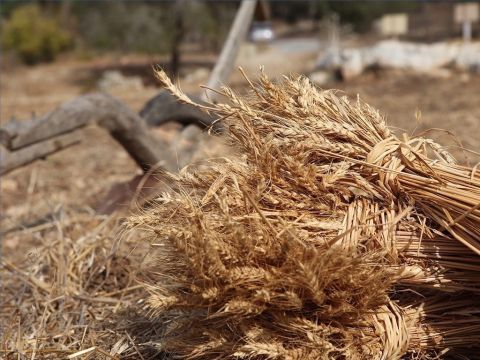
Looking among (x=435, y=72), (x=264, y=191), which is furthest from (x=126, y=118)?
(x=435, y=72)

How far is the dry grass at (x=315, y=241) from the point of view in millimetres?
1564

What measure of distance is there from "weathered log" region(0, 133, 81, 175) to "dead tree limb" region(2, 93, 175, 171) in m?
0.02

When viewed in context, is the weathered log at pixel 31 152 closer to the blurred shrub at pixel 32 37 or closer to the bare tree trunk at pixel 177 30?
the bare tree trunk at pixel 177 30

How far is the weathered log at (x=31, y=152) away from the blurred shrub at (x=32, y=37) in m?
26.6

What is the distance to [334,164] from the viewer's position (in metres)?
1.74

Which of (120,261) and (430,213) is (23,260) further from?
(430,213)

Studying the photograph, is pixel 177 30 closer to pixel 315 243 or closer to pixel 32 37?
pixel 32 37

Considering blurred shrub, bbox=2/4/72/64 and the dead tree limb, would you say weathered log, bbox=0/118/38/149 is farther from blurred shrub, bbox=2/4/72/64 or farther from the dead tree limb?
blurred shrub, bbox=2/4/72/64

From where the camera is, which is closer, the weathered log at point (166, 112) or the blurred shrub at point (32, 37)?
the weathered log at point (166, 112)

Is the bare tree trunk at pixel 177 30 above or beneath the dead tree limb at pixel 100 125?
beneath

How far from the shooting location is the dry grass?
156 centimetres

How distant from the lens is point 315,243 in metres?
1.63

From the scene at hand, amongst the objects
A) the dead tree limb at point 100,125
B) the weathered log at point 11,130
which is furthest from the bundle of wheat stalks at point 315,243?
the weathered log at point 11,130

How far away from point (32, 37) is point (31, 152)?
27.2 metres
